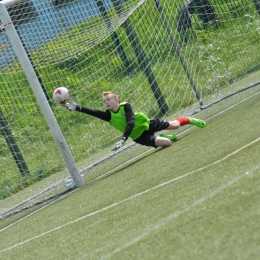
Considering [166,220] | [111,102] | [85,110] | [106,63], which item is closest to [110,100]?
[111,102]

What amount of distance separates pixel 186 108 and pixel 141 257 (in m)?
8.11

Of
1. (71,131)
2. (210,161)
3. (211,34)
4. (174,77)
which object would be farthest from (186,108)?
(210,161)

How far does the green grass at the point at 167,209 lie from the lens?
406cm

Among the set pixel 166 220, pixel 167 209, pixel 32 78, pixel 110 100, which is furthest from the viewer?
pixel 110 100

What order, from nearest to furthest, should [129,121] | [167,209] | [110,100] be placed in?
[167,209] → [129,121] → [110,100]

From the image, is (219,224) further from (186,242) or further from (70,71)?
(70,71)

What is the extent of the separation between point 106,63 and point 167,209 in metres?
6.08

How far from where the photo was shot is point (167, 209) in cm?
512

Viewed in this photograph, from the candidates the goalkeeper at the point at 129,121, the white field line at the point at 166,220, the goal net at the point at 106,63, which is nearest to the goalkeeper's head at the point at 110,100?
the goalkeeper at the point at 129,121

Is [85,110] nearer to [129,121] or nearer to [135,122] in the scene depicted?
[129,121]

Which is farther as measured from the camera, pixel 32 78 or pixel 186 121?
Result: pixel 186 121

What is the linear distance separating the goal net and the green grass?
1333mm


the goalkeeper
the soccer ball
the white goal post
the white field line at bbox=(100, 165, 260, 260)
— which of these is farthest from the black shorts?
the white field line at bbox=(100, 165, 260, 260)

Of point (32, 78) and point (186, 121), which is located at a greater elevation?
point (32, 78)
